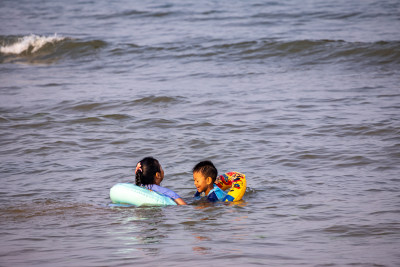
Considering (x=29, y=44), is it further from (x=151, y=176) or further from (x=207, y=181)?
(x=207, y=181)

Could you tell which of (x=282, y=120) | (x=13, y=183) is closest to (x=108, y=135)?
(x=13, y=183)

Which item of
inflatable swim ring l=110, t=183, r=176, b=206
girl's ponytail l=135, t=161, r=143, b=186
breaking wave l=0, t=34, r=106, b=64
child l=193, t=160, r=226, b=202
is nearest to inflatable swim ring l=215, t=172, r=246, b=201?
child l=193, t=160, r=226, b=202

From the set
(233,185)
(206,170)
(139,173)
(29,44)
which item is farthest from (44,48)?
(233,185)

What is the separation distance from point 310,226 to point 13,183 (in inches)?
152

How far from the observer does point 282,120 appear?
9.46 m

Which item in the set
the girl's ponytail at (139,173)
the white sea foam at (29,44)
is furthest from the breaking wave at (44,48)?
the girl's ponytail at (139,173)

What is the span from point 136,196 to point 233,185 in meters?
1.11

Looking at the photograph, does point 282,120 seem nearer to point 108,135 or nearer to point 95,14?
point 108,135

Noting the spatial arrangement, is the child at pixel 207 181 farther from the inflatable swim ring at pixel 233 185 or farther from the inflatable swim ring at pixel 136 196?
the inflatable swim ring at pixel 136 196

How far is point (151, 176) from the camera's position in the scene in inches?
246

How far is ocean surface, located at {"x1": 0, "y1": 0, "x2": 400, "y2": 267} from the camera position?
493 centimetres

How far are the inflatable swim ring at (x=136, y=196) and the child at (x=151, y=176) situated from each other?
132 millimetres

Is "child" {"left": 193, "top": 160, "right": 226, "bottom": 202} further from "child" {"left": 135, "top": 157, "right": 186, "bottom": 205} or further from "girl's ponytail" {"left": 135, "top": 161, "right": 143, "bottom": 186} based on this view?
"girl's ponytail" {"left": 135, "top": 161, "right": 143, "bottom": 186}

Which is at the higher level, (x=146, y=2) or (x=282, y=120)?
(x=146, y=2)
